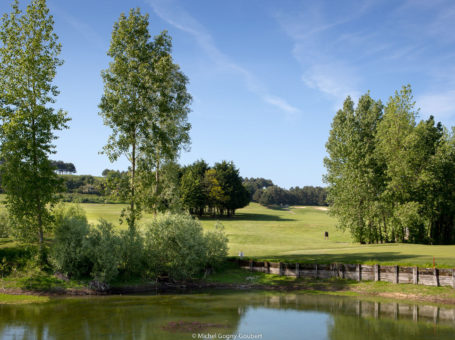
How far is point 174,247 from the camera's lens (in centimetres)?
3788

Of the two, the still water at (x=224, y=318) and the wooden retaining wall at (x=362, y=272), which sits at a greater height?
the wooden retaining wall at (x=362, y=272)

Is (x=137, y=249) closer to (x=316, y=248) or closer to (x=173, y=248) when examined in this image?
(x=173, y=248)

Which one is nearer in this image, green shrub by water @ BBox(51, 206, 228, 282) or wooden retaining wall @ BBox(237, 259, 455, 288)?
wooden retaining wall @ BBox(237, 259, 455, 288)

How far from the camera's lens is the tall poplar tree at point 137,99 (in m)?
40.5

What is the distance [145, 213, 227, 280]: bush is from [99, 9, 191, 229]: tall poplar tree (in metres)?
3.29

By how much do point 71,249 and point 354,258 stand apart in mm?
27060

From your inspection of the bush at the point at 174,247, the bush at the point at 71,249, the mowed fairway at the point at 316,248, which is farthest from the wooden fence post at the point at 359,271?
the bush at the point at 71,249

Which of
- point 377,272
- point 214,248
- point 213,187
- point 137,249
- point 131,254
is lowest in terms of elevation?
point 377,272

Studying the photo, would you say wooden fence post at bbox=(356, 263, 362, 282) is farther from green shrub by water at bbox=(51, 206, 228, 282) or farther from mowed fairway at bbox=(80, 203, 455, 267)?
green shrub by water at bbox=(51, 206, 228, 282)

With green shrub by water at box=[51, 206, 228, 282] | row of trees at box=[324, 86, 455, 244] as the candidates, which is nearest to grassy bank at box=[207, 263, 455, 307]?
green shrub by water at box=[51, 206, 228, 282]

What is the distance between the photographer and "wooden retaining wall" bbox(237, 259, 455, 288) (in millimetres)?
32156

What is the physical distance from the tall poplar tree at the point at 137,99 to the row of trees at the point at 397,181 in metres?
32.4

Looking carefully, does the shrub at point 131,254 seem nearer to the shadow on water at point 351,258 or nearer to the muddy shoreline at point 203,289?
the muddy shoreline at point 203,289

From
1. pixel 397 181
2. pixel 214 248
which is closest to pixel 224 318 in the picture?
pixel 214 248
